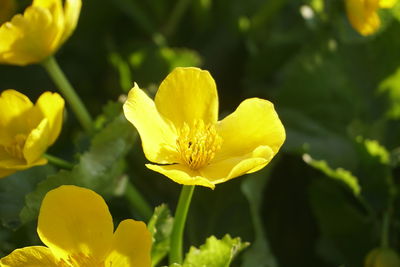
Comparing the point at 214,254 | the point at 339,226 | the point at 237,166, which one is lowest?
the point at 339,226

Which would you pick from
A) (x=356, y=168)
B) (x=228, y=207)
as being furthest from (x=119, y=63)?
(x=356, y=168)

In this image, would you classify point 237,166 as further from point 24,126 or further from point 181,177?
point 24,126

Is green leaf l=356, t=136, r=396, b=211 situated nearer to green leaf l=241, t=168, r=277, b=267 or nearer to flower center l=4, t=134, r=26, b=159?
green leaf l=241, t=168, r=277, b=267

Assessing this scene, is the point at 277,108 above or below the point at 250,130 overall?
below

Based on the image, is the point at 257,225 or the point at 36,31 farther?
the point at 257,225

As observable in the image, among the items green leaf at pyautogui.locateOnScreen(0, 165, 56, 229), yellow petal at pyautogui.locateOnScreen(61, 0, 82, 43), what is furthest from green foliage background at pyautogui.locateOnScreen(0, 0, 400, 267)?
yellow petal at pyautogui.locateOnScreen(61, 0, 82, 43)

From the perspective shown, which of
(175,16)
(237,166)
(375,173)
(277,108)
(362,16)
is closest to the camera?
(237,166)

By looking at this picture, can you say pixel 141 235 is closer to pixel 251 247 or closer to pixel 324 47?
pixel 251 247

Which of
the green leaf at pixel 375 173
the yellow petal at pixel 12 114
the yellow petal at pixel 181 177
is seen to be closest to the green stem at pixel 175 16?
the green leaf at pixel 375 173

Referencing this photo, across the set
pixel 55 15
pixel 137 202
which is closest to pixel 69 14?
pixel 55 15
